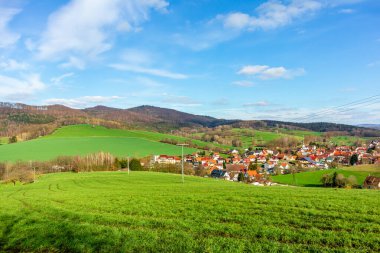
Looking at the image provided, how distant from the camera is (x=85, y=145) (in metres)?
138

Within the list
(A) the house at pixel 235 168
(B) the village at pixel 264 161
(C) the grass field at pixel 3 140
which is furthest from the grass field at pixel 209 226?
(C) the grass field at pixel 3 140

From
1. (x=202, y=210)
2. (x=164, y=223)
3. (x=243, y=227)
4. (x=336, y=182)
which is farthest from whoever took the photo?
(x=336, y=182)

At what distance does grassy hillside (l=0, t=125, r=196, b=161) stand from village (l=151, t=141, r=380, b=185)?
493 inches

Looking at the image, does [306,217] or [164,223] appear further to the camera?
[164,223]

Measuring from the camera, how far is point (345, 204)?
1669 centimetres

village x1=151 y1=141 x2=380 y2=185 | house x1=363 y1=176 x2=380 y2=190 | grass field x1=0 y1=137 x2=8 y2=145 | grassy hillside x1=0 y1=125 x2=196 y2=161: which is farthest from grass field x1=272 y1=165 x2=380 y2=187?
grass field x1=0 y1=137 x2=8 y2=145

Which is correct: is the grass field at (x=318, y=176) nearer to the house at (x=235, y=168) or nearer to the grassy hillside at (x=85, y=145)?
the house at (x=235, y=168)

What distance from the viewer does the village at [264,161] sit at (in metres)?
107

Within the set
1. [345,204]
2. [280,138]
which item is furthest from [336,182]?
[280,138]

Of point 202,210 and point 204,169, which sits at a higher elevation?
point 202,210

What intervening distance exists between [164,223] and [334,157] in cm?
14262

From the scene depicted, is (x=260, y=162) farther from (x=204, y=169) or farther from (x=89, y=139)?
(x=89, y=139)

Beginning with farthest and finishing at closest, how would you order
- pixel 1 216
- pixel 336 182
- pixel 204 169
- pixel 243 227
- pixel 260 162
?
pixel 260 162
pixel 204 169
pixel 336 182
pixel 1 216
pixel 243 227

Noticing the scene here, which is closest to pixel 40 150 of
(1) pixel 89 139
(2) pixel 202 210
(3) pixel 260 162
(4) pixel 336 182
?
(1) pixel 89 139
